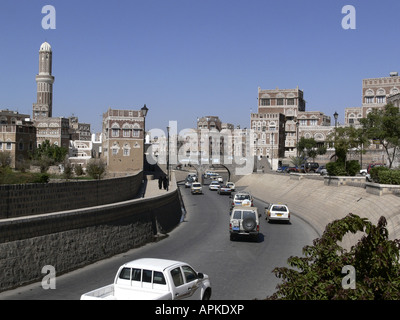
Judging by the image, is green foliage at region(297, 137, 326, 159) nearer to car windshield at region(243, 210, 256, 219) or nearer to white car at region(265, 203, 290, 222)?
white car at region(265, 203, 290, 222)

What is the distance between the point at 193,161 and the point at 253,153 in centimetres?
1510

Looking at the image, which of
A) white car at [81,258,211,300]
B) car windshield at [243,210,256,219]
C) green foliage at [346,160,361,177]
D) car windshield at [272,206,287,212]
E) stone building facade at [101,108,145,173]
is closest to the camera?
white car at [81,258,211,300]

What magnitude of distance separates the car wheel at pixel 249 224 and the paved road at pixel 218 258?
96 cm

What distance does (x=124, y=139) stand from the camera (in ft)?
266

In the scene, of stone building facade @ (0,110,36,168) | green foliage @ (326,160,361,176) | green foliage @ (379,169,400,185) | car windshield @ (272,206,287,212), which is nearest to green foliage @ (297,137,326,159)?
green foliage @ (326,160,361,176)

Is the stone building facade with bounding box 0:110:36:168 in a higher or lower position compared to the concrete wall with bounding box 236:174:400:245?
higher

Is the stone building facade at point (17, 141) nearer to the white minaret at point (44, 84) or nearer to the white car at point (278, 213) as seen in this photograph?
the white minaret at point (44, 84)

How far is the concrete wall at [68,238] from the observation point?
658 inches

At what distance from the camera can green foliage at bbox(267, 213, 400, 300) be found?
7.05 meters

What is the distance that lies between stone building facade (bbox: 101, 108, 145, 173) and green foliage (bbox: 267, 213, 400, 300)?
74.0 meters

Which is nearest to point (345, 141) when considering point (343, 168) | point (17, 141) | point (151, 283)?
point (343, 168)

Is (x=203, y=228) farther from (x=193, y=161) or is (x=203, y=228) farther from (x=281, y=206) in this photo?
(x=193, y=161)

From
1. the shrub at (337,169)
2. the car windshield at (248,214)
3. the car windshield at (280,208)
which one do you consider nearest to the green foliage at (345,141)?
the shrub at (337,169)
